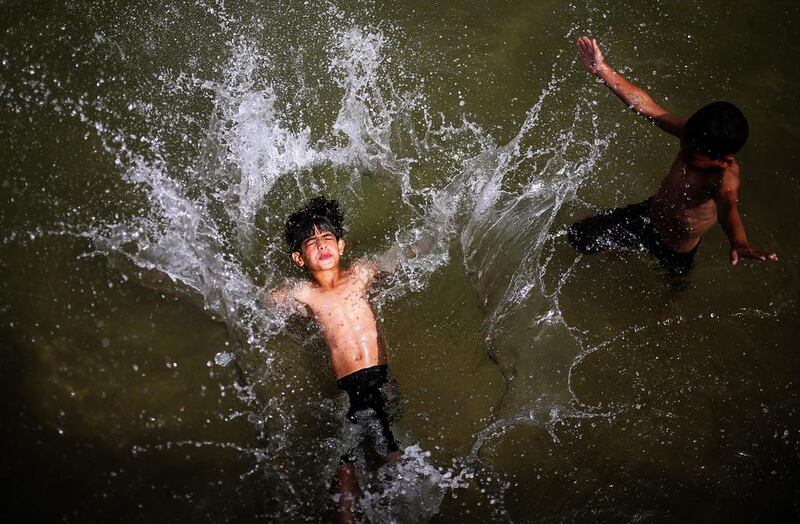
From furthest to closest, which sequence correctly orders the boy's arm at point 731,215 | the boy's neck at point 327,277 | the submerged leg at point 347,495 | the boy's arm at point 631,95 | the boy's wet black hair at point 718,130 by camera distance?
the boy's neck at point 327,277 < the submerged leg at point 347,495 < the boy's arm at point 631,95 < the boy's arm at point 731,215 < the boy's wet black hair at point 718,130

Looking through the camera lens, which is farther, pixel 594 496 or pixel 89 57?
pixel 89 57

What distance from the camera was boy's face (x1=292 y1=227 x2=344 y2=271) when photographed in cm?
353

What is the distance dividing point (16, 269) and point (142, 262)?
76cm

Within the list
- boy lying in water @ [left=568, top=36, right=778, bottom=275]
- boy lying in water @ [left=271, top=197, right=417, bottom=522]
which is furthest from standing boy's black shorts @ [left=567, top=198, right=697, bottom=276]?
boy lying in water @ [left=271, top=197, right=417, bottom=522]

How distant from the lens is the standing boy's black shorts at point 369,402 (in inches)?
136

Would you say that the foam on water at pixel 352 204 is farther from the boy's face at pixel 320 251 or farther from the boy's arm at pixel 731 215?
the boy's arm at pixel 731 215

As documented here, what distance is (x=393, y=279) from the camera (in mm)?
3852

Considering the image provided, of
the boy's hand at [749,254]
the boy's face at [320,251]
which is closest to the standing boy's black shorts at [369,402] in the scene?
the boy's face at [320,251]

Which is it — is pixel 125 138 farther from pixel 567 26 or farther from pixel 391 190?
pixel 567 26

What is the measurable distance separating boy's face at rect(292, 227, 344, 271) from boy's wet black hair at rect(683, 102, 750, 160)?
2017mm

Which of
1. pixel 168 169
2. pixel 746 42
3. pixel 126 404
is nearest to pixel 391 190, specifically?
pixel 168 169

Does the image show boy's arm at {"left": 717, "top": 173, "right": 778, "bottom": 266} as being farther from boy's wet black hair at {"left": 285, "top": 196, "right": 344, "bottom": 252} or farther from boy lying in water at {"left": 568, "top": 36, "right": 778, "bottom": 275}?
boy's wet black hair at {"left": 285, "top": 196, "right": 344, "bottom": 252}

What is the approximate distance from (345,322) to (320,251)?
0.45 m

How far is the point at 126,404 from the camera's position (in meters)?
3.56
